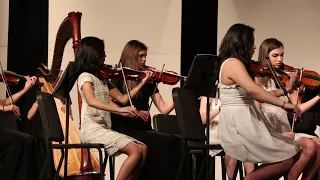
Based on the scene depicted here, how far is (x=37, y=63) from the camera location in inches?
225

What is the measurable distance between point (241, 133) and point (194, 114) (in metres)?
0.31

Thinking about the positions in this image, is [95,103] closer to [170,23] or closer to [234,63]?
[234,63]

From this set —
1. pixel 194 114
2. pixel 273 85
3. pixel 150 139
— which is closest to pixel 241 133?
pixel 194 114

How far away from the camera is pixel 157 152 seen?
474 cm

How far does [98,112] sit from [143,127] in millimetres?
517

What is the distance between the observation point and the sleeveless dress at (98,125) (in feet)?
13.3

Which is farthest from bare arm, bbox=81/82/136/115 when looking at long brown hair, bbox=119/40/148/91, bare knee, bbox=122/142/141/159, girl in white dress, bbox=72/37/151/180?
long brown hair, bbox=119/40/148/91

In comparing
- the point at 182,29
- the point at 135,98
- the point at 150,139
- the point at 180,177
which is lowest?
the point at 180,177

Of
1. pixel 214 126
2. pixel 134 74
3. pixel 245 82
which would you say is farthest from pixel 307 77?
pixel 134 74

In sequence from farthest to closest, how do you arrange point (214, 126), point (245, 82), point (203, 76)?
1. point (214, 126)
2. point (203, 76)
3. point (245, 82)

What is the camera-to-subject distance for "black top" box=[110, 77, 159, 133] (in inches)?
181

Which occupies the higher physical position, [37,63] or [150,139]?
[37,63]

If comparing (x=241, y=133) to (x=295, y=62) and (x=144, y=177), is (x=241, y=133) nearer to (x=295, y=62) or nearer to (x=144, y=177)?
(x=144, y=177)

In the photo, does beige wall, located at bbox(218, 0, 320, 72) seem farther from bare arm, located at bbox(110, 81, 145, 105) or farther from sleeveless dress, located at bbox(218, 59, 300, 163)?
sleeveless dress, located at bbox(218, 59, 300, 163)
